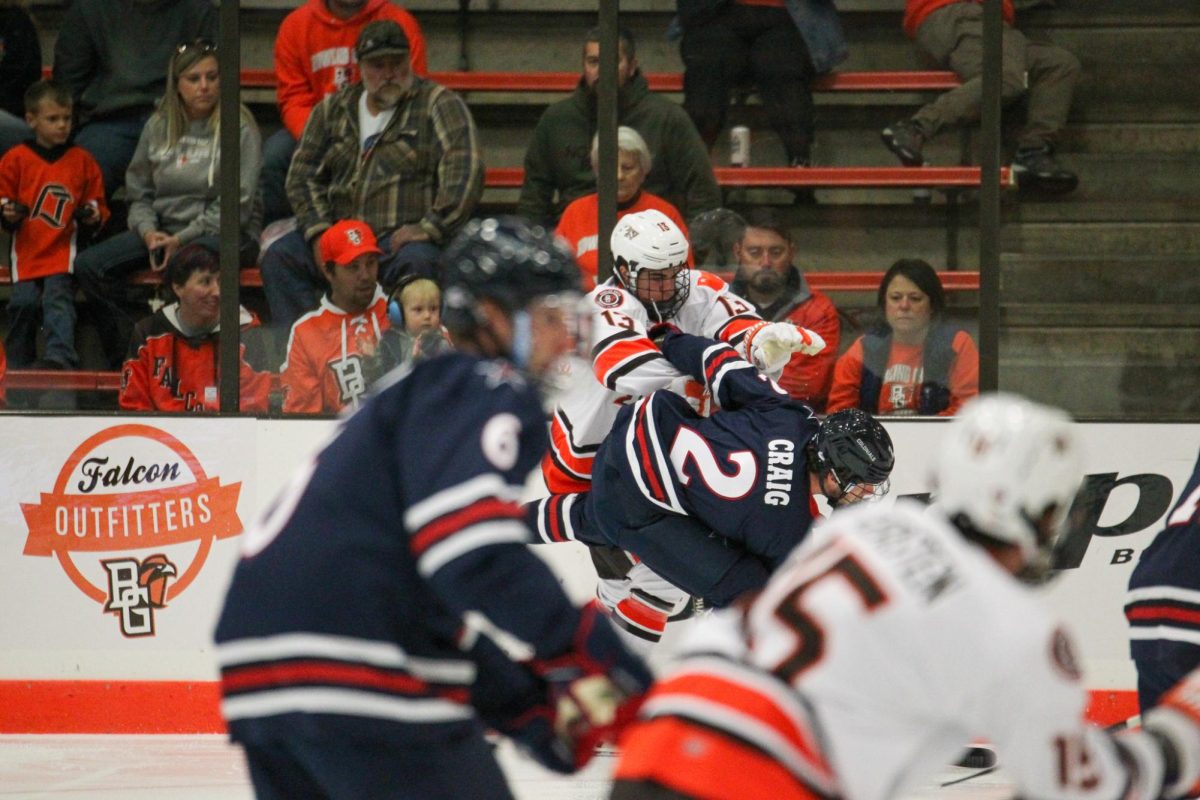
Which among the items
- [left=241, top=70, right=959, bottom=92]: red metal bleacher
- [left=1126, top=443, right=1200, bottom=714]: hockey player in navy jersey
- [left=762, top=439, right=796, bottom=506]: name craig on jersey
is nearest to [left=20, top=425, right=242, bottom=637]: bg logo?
[left=241, top=70, right=959, bottom=92]: red metal bleacher

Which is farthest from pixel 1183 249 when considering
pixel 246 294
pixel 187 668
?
pixel 187 668

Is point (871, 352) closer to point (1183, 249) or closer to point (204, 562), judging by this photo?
point (1183, 249)

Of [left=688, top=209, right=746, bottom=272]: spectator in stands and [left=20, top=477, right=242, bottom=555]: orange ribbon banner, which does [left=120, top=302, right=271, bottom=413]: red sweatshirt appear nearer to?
[left=20, top=477, right=242, bottom=555]: orange ribbon banner

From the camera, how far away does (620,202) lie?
5.48 m

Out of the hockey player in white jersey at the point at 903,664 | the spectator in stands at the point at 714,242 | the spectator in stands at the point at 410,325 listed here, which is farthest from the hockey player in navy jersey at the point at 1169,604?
the spectator in stands at the point at 410,325

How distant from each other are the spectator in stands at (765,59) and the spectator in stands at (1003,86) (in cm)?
28

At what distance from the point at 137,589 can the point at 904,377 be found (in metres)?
2.56

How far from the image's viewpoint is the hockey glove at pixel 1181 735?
2.03 m

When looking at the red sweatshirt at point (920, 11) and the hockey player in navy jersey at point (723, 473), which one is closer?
the hockey player in navy jersey at point (723, 473)

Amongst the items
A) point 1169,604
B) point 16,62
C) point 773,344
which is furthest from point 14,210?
point 1169,604

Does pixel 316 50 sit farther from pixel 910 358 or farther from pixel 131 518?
pixel 910 358

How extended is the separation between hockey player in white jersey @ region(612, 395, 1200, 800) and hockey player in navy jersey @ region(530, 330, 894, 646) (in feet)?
7.42

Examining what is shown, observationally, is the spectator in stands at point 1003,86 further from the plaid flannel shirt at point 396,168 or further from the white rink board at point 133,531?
the plaid flannel shirt at point 396,168

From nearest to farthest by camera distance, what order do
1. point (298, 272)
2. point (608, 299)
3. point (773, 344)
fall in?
point (773, 344)
point (608, 299)
point (298, 272)
